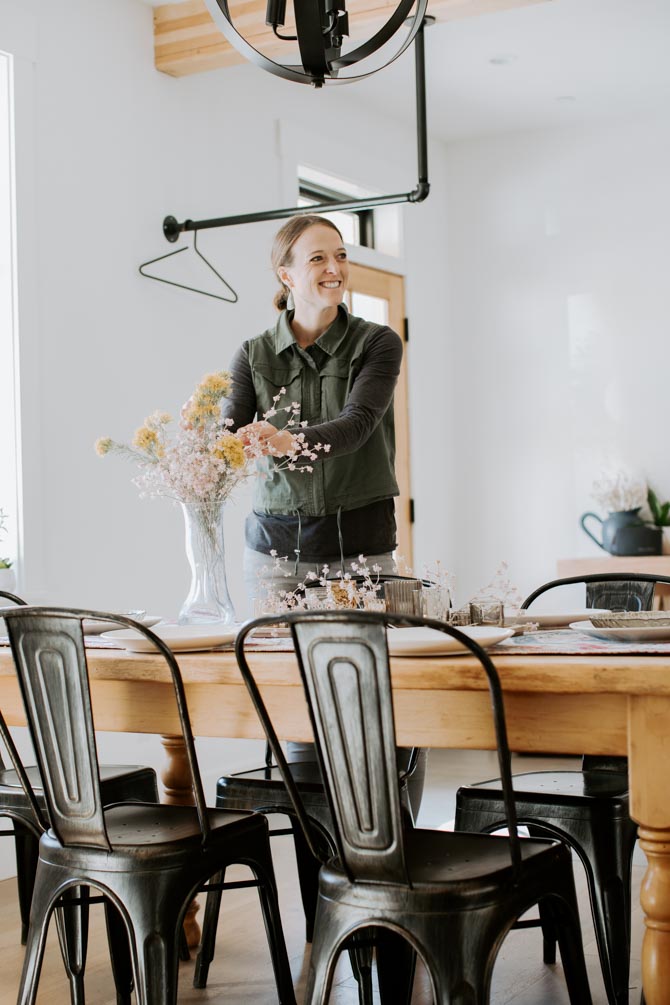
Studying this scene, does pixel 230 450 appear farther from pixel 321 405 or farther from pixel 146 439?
pixel 321 405

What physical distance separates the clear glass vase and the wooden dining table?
38 centimetres

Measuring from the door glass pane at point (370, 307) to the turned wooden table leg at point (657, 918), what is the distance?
393 cm

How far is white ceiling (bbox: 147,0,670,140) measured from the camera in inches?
177

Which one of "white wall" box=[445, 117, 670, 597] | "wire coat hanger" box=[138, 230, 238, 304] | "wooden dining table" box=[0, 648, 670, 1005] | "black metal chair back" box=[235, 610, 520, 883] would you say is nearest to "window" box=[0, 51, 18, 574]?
"wire coat hanger" box=[138, 230, 238, 304]

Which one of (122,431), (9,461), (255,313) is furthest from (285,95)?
(9,461)

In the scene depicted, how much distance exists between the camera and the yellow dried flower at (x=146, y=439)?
2.28 meters

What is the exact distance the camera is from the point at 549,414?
18.9 feet

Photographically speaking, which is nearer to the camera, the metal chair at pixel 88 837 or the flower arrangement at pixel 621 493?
the metal chair at pixel 88 837

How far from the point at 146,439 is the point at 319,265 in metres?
0.80

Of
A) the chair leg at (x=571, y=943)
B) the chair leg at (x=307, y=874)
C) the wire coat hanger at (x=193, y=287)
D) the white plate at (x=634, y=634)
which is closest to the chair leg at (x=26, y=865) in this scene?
the chair leg at (x=307, y=874)

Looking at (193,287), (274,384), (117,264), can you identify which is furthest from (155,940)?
(193,287)

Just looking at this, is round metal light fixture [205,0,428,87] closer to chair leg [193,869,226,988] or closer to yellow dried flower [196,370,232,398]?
yellow dried flower [196,370,232,398]

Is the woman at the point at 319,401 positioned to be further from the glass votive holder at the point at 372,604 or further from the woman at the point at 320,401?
the glass votive holder at the point at 372,604

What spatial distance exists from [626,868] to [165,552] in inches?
95.0
